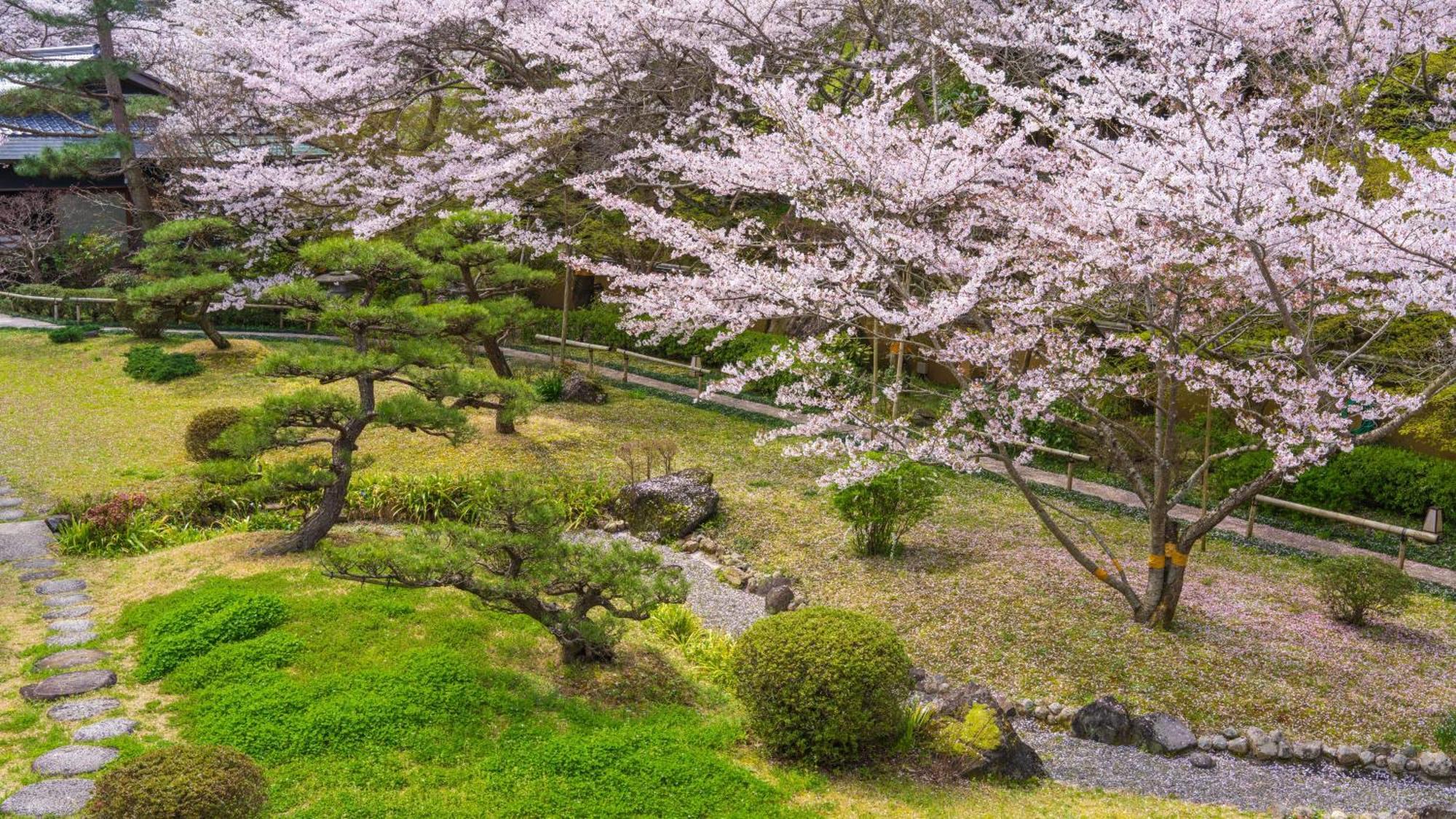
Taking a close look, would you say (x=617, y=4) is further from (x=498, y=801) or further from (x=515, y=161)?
(x=498, y=801)

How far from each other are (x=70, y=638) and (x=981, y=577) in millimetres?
7399

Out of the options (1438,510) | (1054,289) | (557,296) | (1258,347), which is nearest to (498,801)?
(1054,289)

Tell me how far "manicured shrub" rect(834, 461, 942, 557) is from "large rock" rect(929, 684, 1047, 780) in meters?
3.31

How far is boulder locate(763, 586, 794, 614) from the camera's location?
28.1 ft

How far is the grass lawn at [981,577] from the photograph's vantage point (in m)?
7.46

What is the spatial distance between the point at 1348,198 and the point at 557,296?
19639 mm

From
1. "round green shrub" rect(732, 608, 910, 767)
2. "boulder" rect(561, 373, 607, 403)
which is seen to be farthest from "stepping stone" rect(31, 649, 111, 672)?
"boulder" rect(561, 373, 607, 403)

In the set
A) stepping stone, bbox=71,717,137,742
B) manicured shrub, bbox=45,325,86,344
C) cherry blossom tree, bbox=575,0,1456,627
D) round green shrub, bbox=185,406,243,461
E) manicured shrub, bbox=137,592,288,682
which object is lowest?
stepping stone, bbox=71,717,137,742

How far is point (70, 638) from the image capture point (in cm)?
729

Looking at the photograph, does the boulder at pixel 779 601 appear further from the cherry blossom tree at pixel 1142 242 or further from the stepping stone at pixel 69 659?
the stepping stone at pixel 69 659

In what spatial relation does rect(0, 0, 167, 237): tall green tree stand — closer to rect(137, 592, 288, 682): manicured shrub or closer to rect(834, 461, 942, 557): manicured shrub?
rect(137, 592, 288, 682): manicured shrub

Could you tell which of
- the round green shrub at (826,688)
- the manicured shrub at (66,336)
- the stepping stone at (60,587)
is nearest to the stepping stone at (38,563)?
the stepping stone at (60,587)

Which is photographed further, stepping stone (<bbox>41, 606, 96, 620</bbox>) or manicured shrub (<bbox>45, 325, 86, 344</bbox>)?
manicured shrub (<bbox>45, 325, 86, 344</bbox>)

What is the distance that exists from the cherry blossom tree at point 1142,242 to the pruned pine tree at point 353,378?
2.40m
